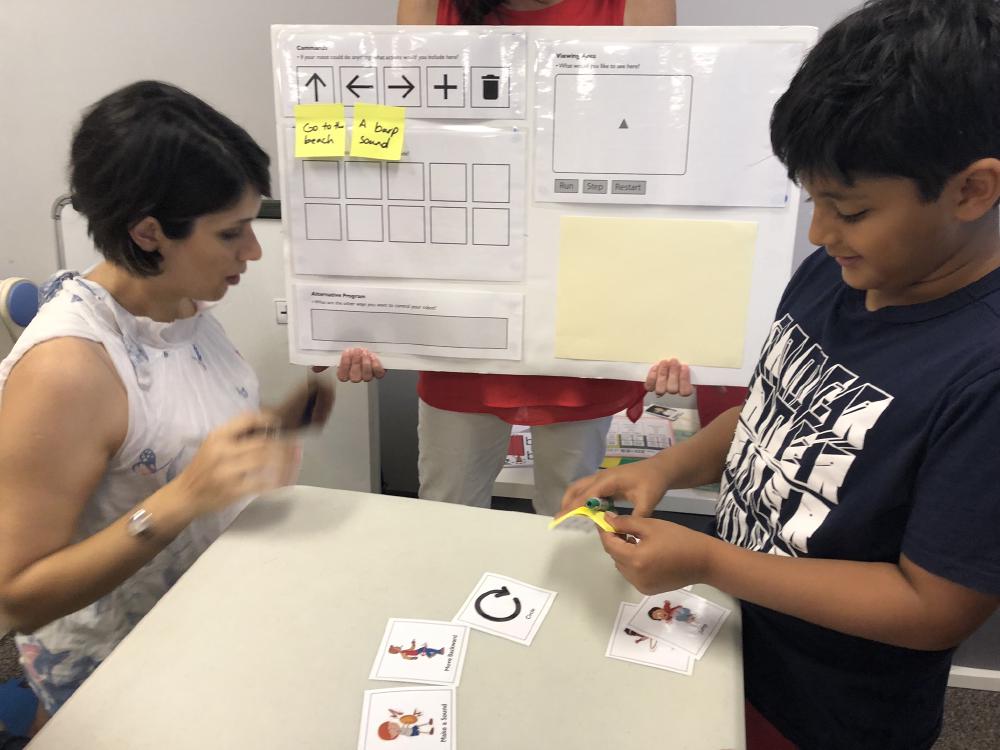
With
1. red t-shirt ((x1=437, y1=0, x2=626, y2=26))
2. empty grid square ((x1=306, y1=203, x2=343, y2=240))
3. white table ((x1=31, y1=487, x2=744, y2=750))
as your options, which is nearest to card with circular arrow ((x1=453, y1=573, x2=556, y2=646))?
white table ((x1=31, y1=487, x2=744, y2=750))

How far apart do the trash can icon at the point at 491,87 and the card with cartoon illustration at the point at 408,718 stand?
2.94 feet

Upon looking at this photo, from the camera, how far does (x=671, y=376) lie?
4.05 feet

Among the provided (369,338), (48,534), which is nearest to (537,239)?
(369,338)

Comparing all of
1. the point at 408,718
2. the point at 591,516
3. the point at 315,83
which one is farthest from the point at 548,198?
the point at 408,718

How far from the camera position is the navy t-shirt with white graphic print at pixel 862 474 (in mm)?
596

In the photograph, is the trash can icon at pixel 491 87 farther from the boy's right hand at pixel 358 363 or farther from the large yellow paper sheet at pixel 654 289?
the boy's right hand at pixel 358 363

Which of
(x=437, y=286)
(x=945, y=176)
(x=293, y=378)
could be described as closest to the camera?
(x=945, y=176)

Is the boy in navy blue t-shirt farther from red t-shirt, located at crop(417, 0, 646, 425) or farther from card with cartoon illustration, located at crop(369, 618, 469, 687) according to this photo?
red t-shirt, located at crop(417, 0, 646, 425)

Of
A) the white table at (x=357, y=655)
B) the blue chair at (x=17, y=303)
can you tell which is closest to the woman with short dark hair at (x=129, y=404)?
the white table at (x=357, y=655)

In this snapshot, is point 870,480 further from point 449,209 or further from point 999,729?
point 999,729

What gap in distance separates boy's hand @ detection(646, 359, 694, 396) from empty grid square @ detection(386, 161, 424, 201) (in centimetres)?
50

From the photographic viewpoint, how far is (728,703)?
0.67m

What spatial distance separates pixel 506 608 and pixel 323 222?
775mm

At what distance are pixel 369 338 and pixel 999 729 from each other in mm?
1654
